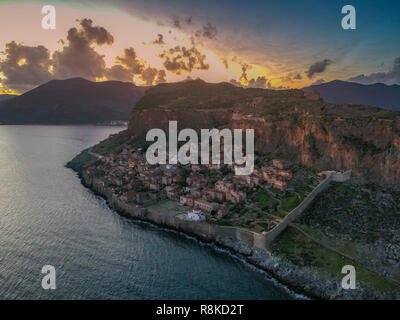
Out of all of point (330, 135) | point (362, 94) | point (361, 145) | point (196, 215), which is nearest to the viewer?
point (196, 215)

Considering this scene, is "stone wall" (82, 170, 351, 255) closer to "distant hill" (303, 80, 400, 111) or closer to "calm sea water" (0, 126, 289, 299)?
"calm sea water" (0, 126, 289, 299)

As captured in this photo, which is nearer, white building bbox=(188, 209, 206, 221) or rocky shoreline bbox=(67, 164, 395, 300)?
rocky shoreline bbox=(67, 164, 395, 300)

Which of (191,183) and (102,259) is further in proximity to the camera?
(191,183)

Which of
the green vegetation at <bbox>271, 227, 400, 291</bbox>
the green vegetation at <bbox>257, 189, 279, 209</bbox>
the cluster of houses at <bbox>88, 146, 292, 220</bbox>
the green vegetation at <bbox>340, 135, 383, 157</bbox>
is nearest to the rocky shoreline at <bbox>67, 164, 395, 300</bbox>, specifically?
the green vegetation at <bbox>271, 227, 400, 291</bbox>

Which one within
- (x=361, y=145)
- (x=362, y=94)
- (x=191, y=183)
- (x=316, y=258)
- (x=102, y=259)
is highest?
(x=362, y=94)

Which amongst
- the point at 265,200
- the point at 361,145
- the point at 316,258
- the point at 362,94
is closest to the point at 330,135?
the point at 361,145

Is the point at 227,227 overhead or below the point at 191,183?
below

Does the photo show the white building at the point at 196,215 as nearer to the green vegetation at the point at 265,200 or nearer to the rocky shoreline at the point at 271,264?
the rocky shoreline at the point at 271,264

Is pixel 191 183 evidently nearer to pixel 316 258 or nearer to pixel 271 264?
pixel 271 264
